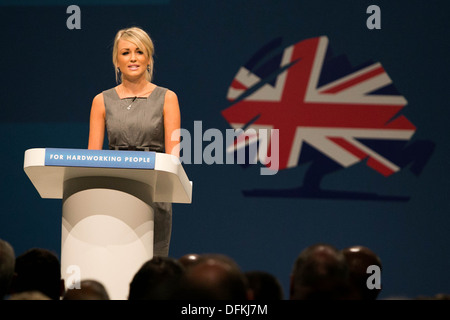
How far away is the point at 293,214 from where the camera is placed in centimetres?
529

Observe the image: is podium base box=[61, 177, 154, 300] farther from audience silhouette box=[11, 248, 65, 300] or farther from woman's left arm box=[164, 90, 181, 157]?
woman's left arm box=[164, 90, 181, 157]

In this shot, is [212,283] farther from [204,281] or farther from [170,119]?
[170,119]

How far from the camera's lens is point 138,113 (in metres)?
3.31

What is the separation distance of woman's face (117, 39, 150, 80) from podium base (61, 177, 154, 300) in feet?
2.59

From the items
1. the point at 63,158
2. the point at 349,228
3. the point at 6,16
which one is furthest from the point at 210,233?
the point at 63,158

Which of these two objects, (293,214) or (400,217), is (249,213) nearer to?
(293,214)

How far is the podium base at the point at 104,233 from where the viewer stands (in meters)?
2.70

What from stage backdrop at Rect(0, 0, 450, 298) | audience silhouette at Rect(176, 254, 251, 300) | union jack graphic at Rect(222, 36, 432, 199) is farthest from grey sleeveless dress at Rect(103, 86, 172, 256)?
union jack graphic at Rect(222, 36, 432, 199)

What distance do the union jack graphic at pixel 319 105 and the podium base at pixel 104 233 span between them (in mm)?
2584

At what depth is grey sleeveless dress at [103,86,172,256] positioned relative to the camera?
328cm

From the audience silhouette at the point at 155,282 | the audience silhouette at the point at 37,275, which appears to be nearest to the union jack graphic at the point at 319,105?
the audience silhouette at the point at 37,275

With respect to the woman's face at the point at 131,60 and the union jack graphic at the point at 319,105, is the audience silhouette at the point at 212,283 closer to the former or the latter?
the woman's face at the point at 131,60

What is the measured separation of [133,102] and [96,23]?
2.34 m

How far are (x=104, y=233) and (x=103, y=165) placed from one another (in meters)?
0.29
